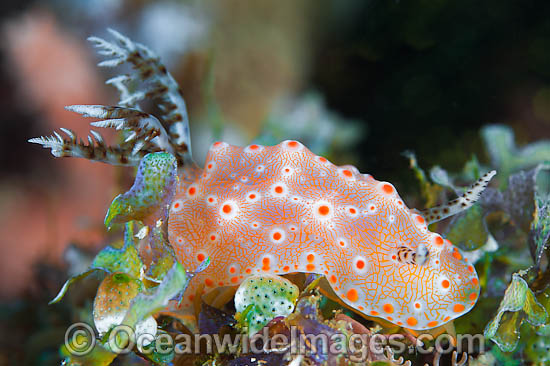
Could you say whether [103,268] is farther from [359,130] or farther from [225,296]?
[359,130]

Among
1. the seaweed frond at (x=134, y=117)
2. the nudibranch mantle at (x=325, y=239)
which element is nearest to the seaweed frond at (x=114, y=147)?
the seaweed frond at (x=134, y=117)

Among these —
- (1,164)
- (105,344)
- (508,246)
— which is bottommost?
(105,344)

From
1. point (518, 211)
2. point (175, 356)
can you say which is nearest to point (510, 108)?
point (518, 211)

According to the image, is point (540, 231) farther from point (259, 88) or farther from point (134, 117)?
point (259, 88)

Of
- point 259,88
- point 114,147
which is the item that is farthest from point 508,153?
point 259,88

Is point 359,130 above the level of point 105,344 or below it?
above

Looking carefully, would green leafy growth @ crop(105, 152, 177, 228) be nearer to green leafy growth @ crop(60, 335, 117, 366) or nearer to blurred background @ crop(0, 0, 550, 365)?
green leafy growth @ crop(60, 335, 117, 366)

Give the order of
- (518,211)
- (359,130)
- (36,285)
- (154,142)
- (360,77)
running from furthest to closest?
(359,130) → (360,77) → (36,285) → (518,211) → (154,142)
